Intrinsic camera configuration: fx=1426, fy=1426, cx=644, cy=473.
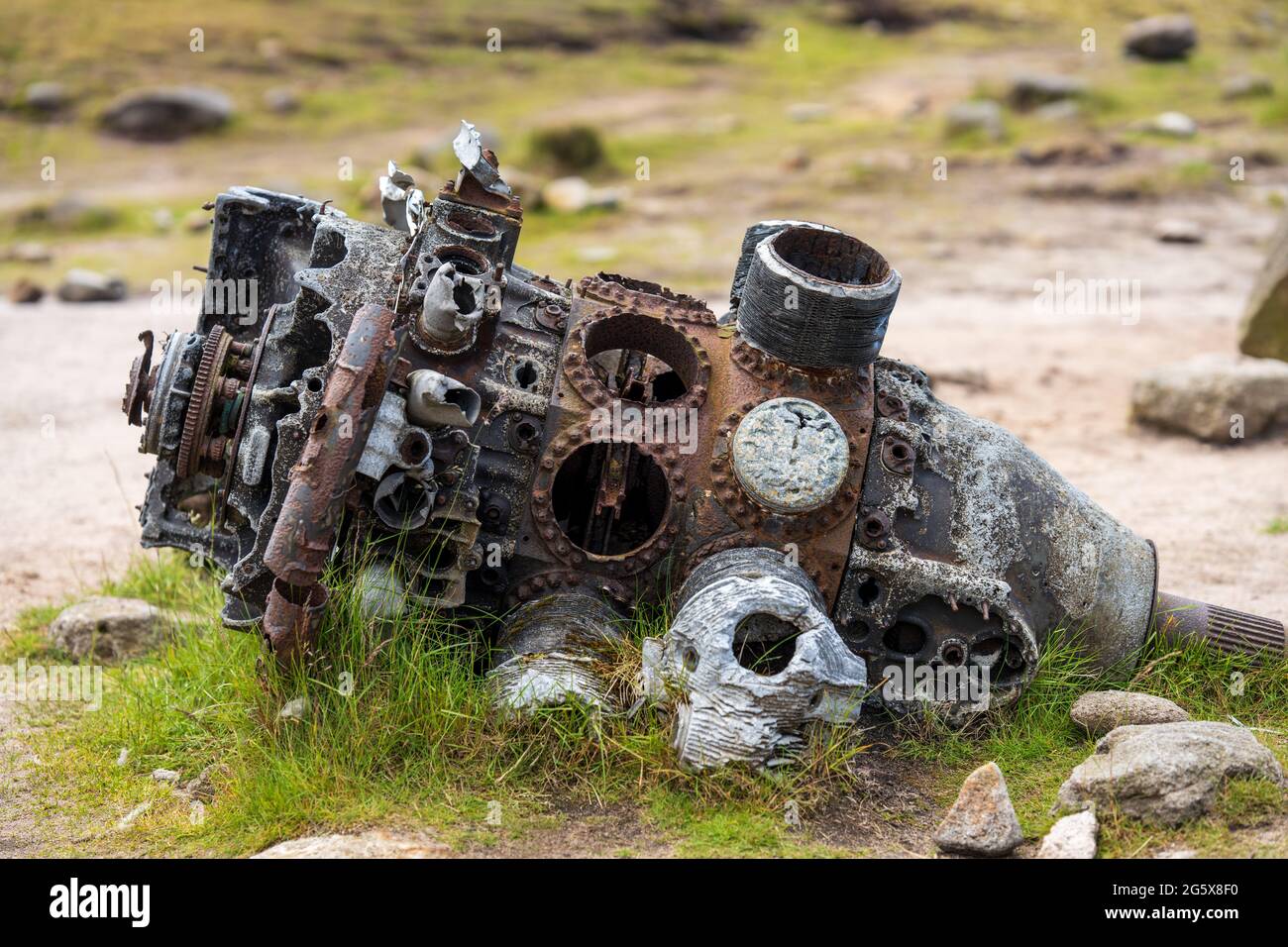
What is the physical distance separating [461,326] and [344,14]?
26.3 metres

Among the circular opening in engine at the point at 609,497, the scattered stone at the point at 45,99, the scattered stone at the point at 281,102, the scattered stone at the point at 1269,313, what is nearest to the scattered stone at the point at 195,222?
the scattered stone at the point at 281,102

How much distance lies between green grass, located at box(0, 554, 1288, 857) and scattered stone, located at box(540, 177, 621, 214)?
13.6 meters

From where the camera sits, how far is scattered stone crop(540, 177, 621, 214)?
19.3 metres

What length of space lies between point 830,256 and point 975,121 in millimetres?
17796

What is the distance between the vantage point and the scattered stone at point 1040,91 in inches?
Result: 966

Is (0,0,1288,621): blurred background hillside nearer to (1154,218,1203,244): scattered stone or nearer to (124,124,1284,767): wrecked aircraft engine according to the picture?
(1154,218,1203,244): scattered stone

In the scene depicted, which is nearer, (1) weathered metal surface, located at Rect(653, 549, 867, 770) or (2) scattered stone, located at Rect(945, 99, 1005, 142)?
(1) weathered metal surface, located at Rect(653, 549, 867, 770)

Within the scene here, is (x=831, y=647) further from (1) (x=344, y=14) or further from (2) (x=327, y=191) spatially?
(1) (x=344, y=14)

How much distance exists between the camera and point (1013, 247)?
18.2 meters

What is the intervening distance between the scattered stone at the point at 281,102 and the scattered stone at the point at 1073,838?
73.6 feet

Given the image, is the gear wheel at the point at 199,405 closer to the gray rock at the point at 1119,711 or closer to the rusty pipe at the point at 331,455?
the rusty pipe at the point at 331,455

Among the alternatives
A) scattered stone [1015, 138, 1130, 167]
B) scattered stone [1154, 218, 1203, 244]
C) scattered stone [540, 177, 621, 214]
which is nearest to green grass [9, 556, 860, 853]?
scattered stone [540, 177, 621, 214]

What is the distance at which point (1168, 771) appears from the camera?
522 centimetres

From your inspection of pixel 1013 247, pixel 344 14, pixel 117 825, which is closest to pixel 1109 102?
pixel 1013 247
